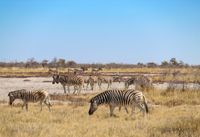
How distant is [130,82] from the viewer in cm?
3653

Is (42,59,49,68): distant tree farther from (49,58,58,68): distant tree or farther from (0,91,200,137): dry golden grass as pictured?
(0,91,200,137): dry golden grass

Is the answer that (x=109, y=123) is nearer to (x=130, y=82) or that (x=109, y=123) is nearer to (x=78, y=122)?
(x=78, y=122)

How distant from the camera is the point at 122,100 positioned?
18859 mm

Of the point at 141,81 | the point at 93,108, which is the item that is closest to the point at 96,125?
the point at 93,108

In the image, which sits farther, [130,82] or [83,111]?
[130,82]

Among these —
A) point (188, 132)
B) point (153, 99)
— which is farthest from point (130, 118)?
point (153, 99)

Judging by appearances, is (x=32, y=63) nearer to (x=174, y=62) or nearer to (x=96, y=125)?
(x=174, y=62)

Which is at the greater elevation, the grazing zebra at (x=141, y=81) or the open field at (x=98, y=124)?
the grazing zebra at (x=141, y=81)

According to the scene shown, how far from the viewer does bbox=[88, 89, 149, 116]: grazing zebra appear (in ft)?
61.3

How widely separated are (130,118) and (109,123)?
207cm

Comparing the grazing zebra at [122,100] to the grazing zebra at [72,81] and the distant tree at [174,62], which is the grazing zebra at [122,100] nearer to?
the grazing zebra at [72,81]

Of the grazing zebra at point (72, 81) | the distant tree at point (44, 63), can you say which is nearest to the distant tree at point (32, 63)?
the distant tree at point (44, 63)

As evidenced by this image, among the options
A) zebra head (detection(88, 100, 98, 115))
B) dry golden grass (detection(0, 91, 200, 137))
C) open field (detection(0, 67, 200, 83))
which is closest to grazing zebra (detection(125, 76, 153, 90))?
open field (detection(0, 67, 200, 83))

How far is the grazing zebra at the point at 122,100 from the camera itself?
1867 cm
